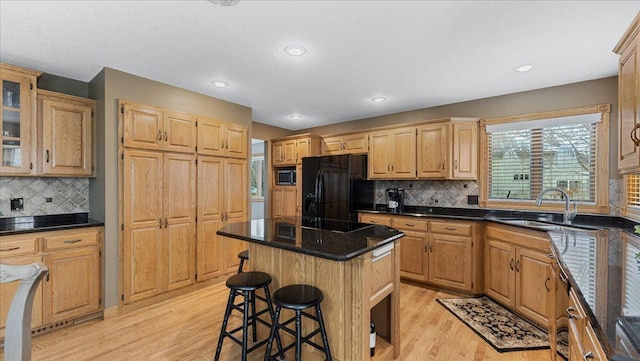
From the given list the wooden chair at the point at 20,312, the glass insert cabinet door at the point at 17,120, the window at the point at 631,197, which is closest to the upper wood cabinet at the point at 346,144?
the window at the point at 631,197

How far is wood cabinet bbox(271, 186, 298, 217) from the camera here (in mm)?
5105

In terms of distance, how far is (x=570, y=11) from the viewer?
1854 millimetres

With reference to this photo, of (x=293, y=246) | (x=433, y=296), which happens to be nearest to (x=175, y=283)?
(x=293, y=246)

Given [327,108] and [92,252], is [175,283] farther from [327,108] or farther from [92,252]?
[327,108]

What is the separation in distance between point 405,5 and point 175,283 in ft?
11.5

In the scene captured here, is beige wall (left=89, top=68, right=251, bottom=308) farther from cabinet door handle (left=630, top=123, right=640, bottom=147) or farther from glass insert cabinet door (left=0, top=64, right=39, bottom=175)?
cabinet door handle (left=630, top=123, right=640, bottom=147)

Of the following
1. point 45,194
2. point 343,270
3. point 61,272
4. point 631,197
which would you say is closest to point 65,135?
point 45,194

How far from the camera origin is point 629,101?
1.69m

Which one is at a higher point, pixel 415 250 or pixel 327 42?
pixel 327 42

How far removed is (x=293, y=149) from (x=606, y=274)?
4.32 m

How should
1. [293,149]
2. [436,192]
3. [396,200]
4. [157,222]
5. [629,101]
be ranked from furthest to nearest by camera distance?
[293,149] < [396,200] < [436,192] < [157,222] < [629,101]

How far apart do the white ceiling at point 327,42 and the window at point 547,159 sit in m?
0.44

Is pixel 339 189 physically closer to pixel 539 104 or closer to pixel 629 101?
pixel 539 104

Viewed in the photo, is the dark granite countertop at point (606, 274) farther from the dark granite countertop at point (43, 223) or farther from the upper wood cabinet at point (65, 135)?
the upper wood cabinet at point (65, 135)
